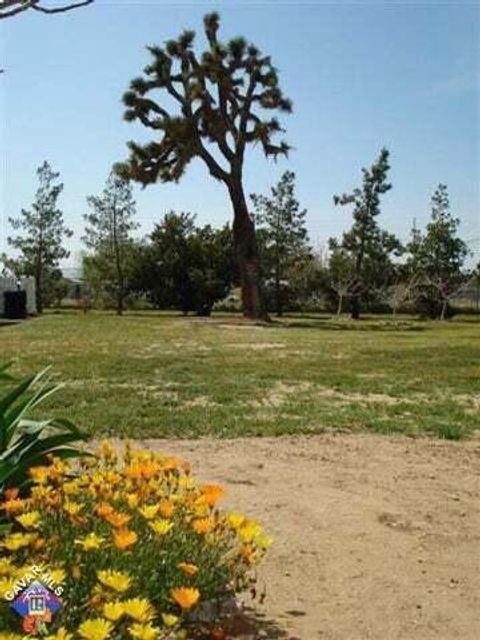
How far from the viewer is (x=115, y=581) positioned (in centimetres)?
162

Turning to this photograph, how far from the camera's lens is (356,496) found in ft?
→ 12.0

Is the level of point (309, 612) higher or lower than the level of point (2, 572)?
lower

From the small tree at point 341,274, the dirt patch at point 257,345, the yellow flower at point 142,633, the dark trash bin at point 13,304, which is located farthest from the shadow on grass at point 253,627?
the small tree at point 341,274

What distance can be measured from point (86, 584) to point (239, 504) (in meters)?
1.74

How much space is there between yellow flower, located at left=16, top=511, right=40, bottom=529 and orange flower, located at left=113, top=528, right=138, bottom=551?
22 cm

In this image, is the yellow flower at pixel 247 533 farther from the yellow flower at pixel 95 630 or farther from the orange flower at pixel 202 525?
the yellow flower at pixel 95 630

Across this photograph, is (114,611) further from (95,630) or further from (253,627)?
(253,627)

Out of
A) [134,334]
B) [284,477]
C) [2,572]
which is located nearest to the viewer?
[2,572]

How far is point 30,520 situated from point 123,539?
28cm

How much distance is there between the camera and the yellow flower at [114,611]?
4.93 ft

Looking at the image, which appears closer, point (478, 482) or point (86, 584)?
point (86, 584)

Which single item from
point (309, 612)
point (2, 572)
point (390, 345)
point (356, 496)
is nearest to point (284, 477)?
point (356, 496)

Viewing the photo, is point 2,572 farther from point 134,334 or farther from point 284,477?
point 134,334

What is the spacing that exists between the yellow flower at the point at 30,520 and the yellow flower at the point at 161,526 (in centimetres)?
28
